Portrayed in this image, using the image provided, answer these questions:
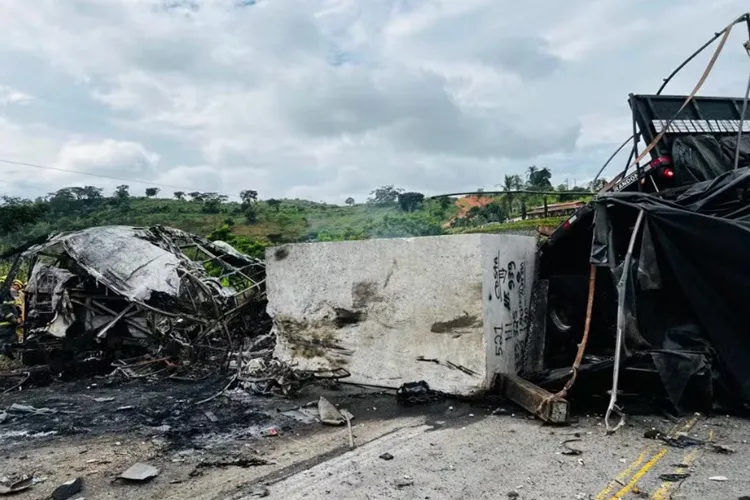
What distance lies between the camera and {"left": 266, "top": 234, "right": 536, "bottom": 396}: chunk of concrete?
6160mm

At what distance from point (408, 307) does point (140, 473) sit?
11.5 ft

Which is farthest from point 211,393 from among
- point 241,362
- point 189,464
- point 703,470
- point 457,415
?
point 703,470

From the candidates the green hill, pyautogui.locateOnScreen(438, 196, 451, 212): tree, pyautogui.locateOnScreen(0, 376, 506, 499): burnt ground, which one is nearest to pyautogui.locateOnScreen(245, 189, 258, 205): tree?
the green hill

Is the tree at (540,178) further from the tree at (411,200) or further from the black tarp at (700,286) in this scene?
the black tarp at (700,286)

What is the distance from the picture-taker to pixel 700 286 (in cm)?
536

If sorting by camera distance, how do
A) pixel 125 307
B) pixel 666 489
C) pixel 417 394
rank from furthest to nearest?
pixel 125 307 < pixel 417 394 < pixel 666 489

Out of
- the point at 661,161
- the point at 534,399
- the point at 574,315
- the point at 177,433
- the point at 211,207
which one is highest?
the point at 211,207

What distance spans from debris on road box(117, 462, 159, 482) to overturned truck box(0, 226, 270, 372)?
14.0 ft

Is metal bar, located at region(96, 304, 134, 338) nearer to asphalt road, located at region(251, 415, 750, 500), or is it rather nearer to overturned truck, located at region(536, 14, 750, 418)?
asphalt road, located at region(251, 415, 750, 500)

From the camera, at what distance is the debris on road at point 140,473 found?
4227 mm

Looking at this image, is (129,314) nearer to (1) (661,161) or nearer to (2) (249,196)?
(1) (661,161)

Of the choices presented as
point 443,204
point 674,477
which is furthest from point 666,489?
point 443,204

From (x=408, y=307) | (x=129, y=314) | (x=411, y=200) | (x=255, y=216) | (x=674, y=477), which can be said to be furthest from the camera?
(x=255, y=216)

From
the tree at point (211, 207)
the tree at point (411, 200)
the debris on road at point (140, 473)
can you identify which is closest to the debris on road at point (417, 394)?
the debris on road at point (140, 473)
